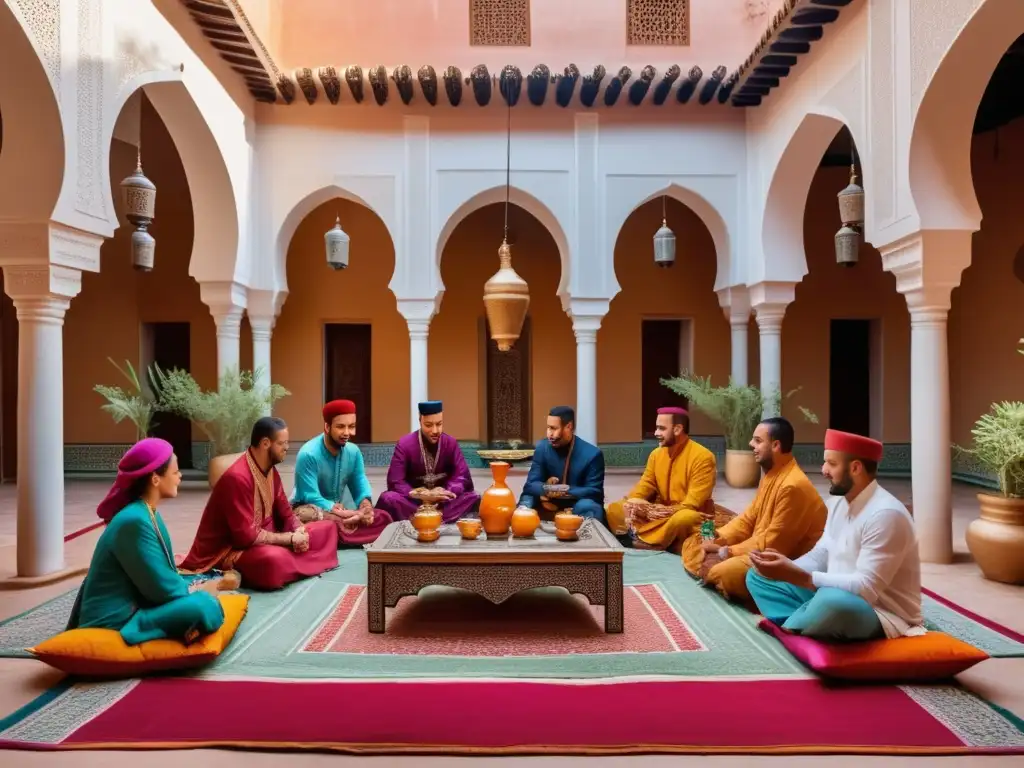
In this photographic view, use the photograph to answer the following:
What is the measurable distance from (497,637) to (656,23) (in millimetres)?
9220

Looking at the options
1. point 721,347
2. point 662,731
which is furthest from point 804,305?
point 662,731

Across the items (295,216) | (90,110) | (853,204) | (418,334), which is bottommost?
(418,334)

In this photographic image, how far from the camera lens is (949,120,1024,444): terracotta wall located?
10062mm

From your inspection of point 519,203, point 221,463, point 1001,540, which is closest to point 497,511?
point 1001,540

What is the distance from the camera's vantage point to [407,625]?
4383mm

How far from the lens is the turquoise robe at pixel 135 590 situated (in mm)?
3518

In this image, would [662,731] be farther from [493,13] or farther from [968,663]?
[493,13]

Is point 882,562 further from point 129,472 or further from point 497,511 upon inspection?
point 129,472

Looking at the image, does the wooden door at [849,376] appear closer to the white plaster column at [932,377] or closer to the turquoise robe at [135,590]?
the white plaster column at [932,377]

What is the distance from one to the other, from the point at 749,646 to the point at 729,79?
7.52 meters

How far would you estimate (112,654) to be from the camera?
3.48m

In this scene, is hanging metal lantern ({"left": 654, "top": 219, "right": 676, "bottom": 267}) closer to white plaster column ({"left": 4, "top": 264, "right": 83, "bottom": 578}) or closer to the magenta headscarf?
white plaster column ({"left": 4, "top": 264, "right": 83, "bottom": 578})

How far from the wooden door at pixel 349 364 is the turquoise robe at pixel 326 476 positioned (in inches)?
260

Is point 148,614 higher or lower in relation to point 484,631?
higher
